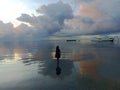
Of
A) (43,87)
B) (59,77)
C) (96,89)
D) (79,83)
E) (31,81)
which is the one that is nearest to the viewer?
(96,89)

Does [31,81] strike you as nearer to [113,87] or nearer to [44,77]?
[44,77]

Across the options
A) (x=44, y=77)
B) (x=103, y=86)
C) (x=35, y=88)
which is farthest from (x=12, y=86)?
(x=103, y=86)

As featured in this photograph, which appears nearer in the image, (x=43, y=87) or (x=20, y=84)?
(x=43, y=87)

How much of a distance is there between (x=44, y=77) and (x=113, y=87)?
7.13 meters

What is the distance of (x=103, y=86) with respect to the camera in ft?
54.9

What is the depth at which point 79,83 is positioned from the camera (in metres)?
17.9

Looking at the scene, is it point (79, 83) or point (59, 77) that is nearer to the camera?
point (79, 83)

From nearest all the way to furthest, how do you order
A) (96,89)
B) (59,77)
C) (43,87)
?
(96,89)
(43,87)
(59,77)

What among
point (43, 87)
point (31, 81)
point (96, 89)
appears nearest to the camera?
point (96, 89)

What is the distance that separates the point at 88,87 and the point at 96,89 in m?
0.90

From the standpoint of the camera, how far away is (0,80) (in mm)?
20219

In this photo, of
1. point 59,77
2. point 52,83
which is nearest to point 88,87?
point 52,83

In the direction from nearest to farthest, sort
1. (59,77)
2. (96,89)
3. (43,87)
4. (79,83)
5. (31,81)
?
1. (96,89)
2. (43,87)
3. (79,83)
4. (31,81)
5. (59,77)

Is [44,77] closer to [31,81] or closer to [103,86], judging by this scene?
[31,81]
